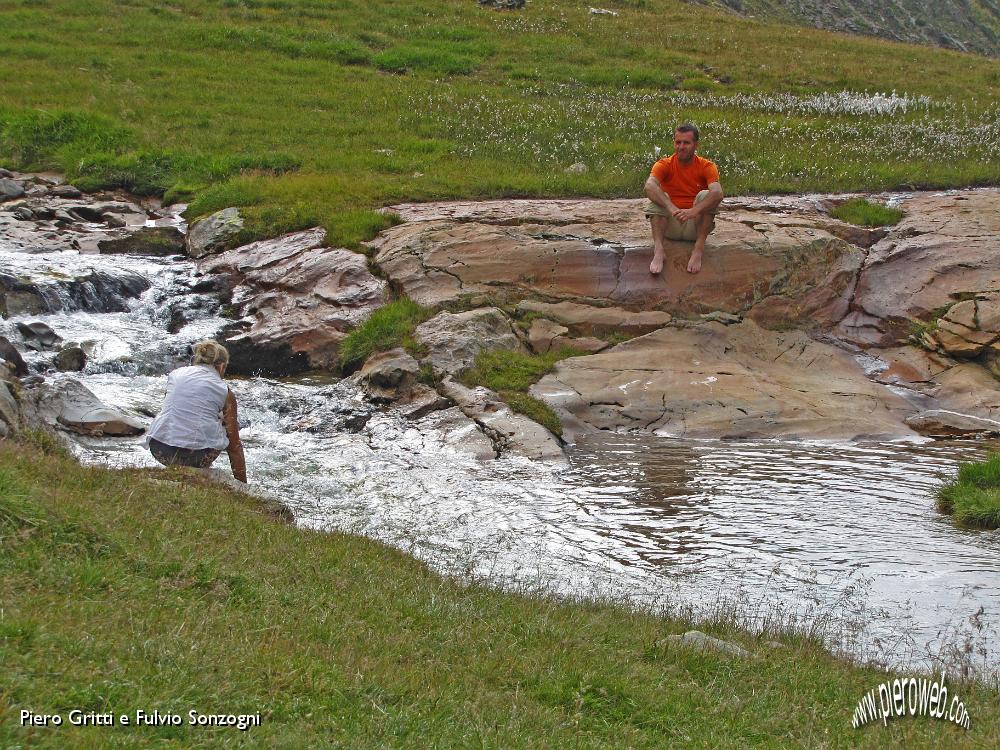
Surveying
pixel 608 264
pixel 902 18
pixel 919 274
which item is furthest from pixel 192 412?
pixel 902 18

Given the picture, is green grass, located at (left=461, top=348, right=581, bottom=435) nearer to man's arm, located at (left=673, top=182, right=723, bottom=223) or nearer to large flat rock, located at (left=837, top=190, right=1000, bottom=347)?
man's arm, located at (left=673, top=182, right=723, bottom=223)

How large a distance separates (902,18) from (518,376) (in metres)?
77.4

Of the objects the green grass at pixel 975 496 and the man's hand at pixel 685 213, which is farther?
the man's hand at pixel 685 213

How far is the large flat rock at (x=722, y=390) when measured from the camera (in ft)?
43.1

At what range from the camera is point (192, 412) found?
31.7 feet

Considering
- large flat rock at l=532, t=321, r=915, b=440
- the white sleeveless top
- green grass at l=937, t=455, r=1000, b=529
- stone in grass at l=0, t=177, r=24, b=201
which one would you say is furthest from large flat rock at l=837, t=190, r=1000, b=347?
stone in grass at l=0, t=177, r=24, b=201

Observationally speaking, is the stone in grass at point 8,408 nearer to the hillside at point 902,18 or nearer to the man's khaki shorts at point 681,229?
the man's khaki shorts at point 681,229

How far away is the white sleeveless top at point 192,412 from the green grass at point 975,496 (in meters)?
7.08

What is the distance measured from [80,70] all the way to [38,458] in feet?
76.9

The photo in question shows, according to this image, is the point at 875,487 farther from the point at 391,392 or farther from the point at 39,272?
the point at 39,272

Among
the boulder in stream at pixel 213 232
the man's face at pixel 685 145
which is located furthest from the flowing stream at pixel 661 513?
the man's face at pixel 685 145

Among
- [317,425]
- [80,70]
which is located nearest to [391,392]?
[317,425]

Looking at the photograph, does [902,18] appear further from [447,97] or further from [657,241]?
[657,241]

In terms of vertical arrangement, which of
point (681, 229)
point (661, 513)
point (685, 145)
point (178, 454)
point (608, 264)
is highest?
point (685, 145)
